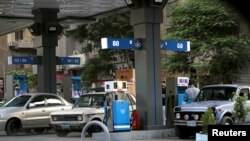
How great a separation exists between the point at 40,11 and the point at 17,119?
7511mm

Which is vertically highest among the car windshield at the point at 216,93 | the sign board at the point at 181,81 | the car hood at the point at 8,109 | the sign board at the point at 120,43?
the sign board at the point at 120,43

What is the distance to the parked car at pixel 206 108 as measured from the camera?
52.5 feet

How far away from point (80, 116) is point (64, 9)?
11.7 meters

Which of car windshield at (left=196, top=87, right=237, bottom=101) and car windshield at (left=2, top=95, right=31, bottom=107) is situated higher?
car windshield at (left=196, top=87, right=237, bottom=101)

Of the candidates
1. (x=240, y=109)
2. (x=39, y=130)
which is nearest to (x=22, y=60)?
(x=39, y=130)

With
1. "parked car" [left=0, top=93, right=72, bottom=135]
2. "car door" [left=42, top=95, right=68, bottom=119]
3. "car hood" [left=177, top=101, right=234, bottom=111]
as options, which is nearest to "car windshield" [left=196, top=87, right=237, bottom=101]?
"car hood" [left=177, top=101, right=234, bottom=111]

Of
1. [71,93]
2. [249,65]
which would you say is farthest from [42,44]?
[249,65]

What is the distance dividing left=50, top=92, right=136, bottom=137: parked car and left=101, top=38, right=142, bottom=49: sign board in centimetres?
197

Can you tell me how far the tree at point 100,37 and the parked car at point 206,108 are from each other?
→ 677 inches

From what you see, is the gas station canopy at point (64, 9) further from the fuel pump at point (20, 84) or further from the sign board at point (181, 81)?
the sign board at point (181, 81)

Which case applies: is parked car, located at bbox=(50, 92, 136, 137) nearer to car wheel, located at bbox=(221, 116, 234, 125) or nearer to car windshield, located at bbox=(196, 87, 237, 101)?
car windshield, located at bbox=(196, 87, 237, 101)

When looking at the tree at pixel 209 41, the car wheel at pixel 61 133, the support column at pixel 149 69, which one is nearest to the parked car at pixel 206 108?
the support column at pixel 149 69

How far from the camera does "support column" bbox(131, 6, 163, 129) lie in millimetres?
17891

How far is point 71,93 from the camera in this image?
90.3 ft
